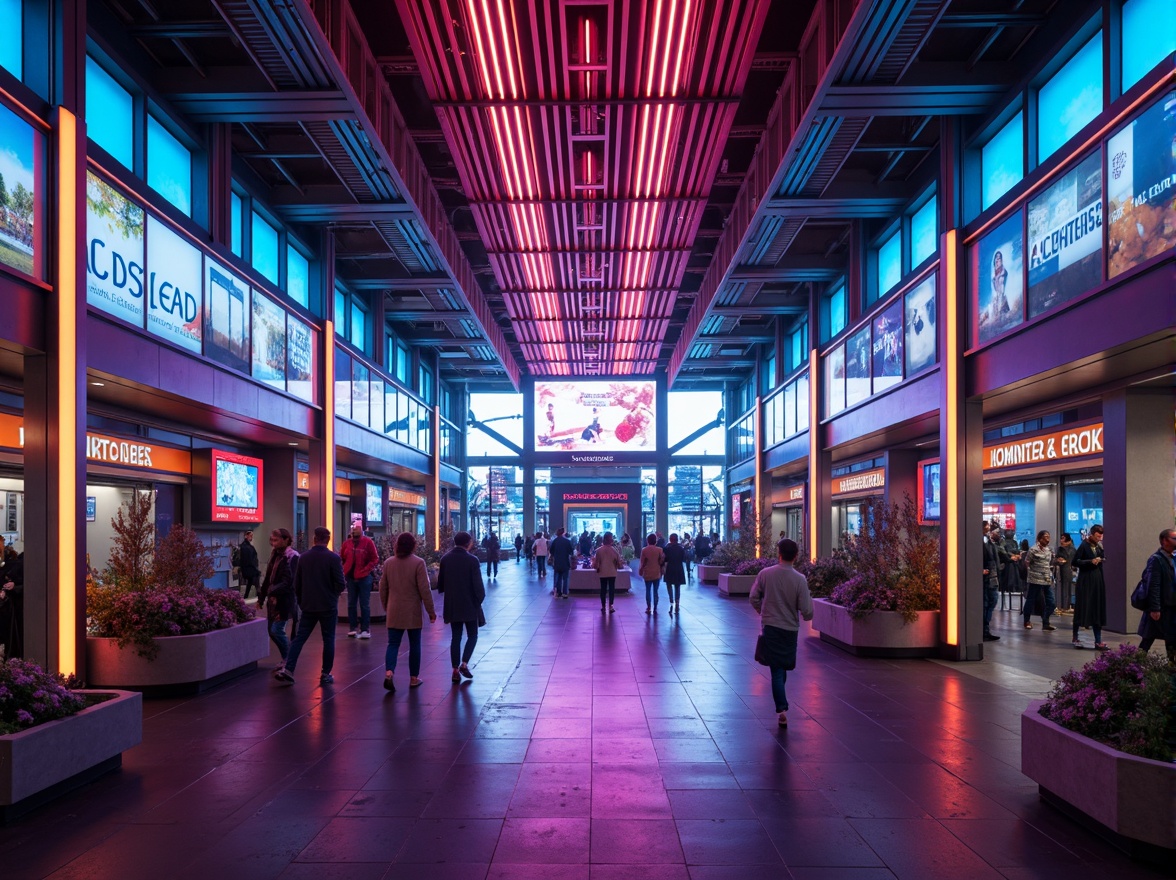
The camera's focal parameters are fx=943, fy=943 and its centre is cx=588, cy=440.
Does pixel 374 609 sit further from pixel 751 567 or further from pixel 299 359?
pixel 751 567

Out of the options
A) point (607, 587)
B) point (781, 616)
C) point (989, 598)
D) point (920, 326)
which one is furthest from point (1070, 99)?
point (607, 587)

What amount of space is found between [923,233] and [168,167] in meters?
11.8

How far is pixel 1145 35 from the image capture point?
913cm

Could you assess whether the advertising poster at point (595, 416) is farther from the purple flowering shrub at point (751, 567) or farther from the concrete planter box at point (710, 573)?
the purple flowering shrub at point (751, 567)

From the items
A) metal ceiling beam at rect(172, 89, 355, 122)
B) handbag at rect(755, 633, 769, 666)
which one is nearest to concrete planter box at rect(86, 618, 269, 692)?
handbag at rect(755, 633, 769, 666)

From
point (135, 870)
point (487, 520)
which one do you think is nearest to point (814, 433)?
point (135, 870)

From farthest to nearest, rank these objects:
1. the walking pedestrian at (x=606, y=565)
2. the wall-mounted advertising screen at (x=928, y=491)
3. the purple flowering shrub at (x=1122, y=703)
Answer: the wall-mounted advertising screen at (x=928, y=491)
the walking pedestrian at (x=606, y=565)
the purple flowering shrub at (x=1122, y=703)

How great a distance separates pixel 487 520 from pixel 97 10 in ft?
116

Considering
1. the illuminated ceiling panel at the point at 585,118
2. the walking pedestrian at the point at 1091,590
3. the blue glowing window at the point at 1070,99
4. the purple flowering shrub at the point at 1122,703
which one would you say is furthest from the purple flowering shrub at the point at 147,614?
the walking pedestrian at the point at 1091,590

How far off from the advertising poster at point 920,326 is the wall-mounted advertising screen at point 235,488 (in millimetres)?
12477

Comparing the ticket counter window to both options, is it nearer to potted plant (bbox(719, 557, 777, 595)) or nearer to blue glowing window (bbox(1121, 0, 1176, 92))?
potted plant (bbox(719, 557, 777, 595))

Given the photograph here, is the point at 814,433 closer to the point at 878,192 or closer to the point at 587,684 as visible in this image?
the point at 878,192

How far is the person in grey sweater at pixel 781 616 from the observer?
7.56 m

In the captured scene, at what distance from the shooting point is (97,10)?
A: 1110 centimetres
